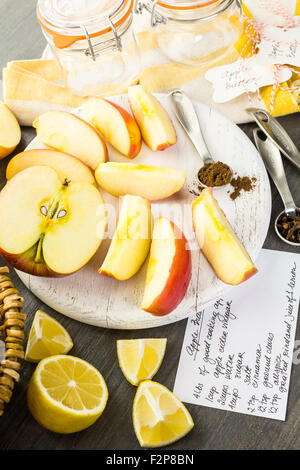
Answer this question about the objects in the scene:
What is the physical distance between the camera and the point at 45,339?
87 centimetres

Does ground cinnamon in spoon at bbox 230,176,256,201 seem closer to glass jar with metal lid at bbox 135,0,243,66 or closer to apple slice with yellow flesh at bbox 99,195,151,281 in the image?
apple slice with yellow flesh at bbox 99,195,151,281

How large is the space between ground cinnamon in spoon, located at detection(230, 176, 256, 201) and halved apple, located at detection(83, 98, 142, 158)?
218 millimetres

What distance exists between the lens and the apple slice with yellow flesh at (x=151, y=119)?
3.29 ft

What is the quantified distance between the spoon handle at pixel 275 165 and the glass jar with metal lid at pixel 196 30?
26cm

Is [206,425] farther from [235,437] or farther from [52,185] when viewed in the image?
[52,185]

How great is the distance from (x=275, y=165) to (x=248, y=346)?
0.39 meters

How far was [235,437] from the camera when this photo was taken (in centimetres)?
79

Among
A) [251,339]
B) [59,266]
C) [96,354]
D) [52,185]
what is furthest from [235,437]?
[52,185]

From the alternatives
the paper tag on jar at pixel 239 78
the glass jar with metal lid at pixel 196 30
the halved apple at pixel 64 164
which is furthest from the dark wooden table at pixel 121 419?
the glass jar with metal lid at pixel 196 30

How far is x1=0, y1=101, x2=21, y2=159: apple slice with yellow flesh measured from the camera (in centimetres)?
108

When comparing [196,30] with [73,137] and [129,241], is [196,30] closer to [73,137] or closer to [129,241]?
[73,137]

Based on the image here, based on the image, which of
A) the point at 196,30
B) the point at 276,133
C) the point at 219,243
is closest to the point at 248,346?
the point at 219,243

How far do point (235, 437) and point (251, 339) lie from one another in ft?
0.54

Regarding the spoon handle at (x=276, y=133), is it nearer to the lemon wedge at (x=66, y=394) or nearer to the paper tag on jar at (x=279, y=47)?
the paper tag on jar at (x=279, y=47)
